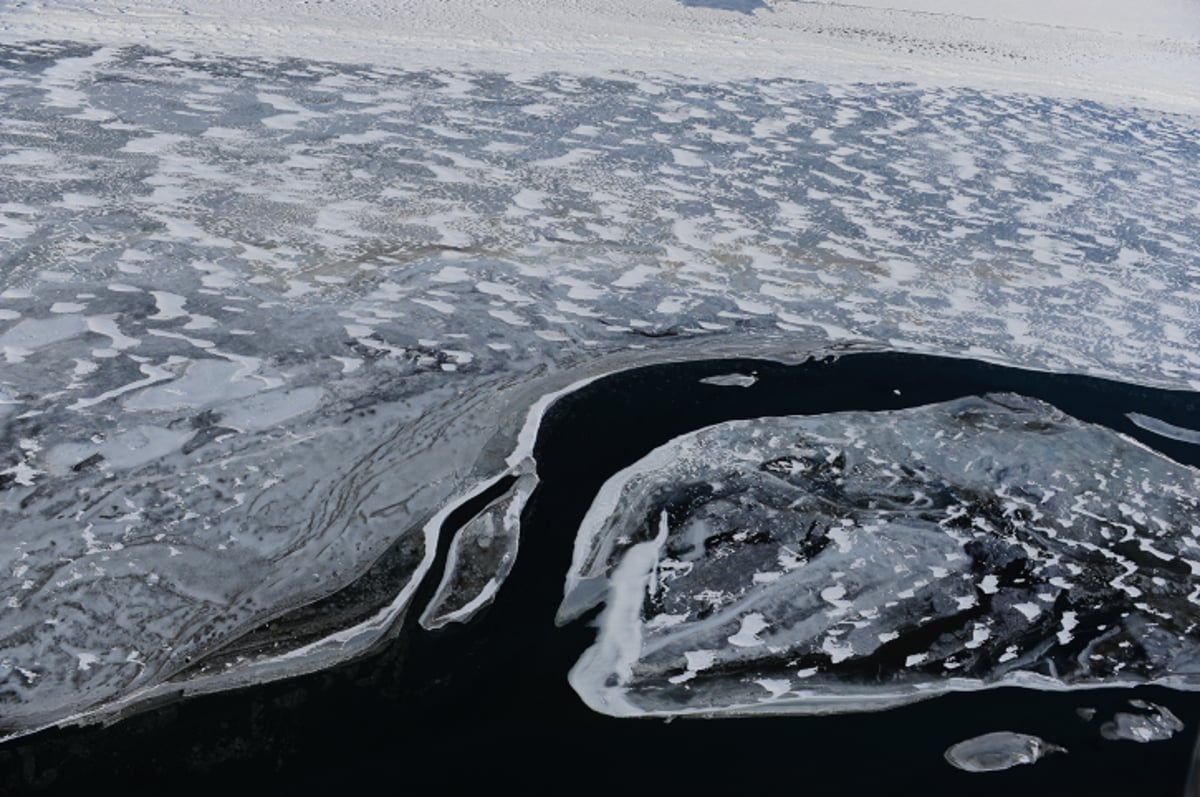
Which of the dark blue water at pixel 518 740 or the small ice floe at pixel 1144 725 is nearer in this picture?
the dark blue water at pixel 518 740

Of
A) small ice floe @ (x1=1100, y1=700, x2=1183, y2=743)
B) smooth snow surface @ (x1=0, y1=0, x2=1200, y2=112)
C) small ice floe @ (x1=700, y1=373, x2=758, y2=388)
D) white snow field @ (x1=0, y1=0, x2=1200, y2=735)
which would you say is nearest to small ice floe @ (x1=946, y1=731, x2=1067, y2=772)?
small ice floe @ (x1=1100, y1=700, x2=1183, y2=743)

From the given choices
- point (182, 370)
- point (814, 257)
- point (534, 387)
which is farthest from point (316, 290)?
point (814, 257)

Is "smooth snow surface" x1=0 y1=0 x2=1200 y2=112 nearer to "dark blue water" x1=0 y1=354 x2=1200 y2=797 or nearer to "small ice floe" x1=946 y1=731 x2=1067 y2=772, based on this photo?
"dark blue water" x1=0 y1=354 x2=1200 y2=797

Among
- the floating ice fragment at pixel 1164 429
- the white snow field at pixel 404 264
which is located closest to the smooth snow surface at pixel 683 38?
the white snow field at pixel 404 264

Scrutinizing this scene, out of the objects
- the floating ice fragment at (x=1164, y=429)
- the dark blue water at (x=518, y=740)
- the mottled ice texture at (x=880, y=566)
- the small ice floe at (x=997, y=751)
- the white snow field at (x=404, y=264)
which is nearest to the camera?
the dark blue water at (x=518, y=740)

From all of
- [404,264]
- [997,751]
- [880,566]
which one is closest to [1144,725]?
[997,751]

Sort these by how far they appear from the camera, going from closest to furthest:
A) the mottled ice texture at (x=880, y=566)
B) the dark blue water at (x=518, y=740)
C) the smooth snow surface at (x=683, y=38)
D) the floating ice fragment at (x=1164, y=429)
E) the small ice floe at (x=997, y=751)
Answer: the dark blue water at (x=518, y=740)
the small ice floe at (x=997, y=751)
the mottled ice texture at (x=880, y=566)
the floating ice fragment at (x=1164, y=429)
the smooth snow surface at (x=683, y=38)

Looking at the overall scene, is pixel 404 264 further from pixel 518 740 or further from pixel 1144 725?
pixel 1144 725

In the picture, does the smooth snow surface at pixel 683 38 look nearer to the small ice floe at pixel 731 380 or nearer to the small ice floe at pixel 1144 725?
the small ice floe at pixel 731 380
